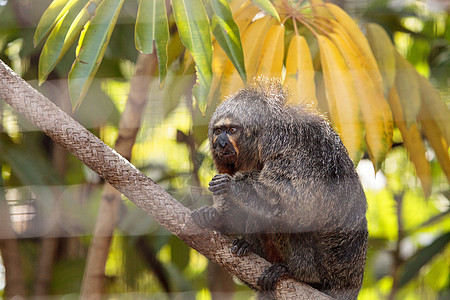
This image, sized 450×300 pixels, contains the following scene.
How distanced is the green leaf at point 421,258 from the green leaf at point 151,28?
1.83 metres

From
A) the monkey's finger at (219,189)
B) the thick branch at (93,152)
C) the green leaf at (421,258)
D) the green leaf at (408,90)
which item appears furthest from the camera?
the green leaf at (421,258)

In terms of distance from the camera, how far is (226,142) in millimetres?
1679

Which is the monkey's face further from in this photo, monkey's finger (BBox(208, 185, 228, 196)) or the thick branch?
the thick branch

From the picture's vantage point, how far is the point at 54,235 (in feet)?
8.75

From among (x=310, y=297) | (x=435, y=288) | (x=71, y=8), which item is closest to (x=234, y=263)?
(x=310, y=297)

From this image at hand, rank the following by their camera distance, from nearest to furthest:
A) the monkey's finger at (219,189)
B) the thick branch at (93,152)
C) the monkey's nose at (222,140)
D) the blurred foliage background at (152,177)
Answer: the thick branch at (93,152), the monkey's finger at (219,189), the monkey's nose at (222,140), the blurred foliage background at (152,177)

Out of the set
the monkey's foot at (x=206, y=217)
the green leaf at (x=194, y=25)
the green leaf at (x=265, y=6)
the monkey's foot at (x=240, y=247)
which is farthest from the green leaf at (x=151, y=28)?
the monkey's foot at (x=240, y=247)

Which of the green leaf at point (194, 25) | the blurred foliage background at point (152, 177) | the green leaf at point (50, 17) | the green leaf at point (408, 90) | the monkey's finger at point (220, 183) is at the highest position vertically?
the green leaf at point (50, 17)

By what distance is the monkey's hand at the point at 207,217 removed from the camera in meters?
1.52

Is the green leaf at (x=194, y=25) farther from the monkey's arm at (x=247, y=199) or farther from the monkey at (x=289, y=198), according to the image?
the monkey's arm at (x=247, y=199)

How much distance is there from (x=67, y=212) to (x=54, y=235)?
18cm

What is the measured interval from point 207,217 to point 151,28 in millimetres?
538

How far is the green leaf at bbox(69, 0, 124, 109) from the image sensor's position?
153cm

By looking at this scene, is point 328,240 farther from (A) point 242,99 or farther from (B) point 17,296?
(B) point 17,296
